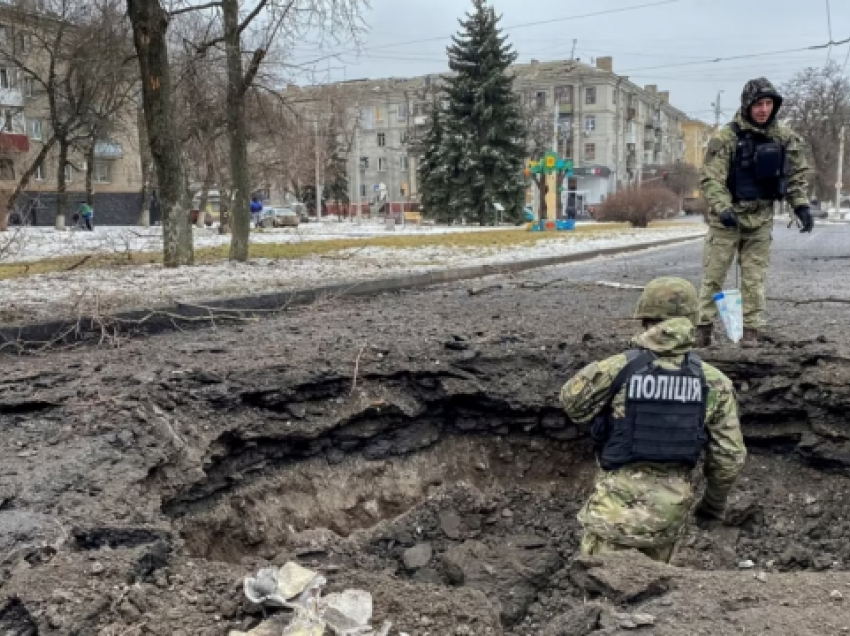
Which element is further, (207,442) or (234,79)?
(234,79)

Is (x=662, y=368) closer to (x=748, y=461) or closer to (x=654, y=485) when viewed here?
(x=654, y=485)

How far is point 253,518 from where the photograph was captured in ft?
13.5

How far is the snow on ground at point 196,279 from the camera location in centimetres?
657

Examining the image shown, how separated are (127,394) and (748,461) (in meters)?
3.71

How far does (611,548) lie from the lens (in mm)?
3283

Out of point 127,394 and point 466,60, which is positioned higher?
point 466,60

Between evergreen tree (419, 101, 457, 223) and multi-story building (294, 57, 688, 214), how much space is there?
865 inches

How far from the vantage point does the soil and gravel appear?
223cm

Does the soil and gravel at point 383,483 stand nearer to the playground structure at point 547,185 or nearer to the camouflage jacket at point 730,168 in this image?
the camouflage jacket at point 730,168

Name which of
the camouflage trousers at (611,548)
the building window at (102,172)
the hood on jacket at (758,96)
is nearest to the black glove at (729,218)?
the hood on jacket at (758,96)

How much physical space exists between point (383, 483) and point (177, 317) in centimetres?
287

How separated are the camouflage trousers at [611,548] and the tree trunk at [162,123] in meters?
9.01

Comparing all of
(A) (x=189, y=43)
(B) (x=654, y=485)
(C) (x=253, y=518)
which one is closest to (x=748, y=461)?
(B) (x=654, y=485)

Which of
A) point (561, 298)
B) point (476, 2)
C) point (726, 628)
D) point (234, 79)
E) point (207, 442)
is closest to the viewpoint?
point (726, 628)
